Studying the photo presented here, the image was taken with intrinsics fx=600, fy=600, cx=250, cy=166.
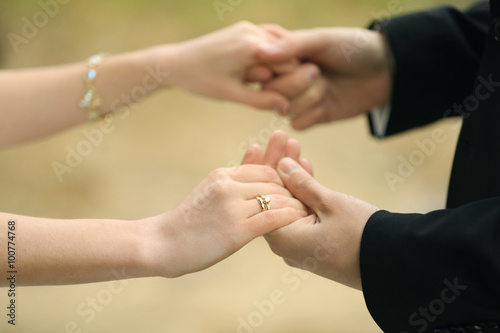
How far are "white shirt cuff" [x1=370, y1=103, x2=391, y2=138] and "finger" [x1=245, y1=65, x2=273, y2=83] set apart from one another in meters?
0.26

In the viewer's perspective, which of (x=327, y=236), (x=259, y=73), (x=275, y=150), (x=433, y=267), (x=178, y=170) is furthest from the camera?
(x=178, y=170)

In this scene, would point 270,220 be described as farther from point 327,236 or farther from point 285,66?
point 285,66

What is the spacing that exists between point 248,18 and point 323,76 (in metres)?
2.01

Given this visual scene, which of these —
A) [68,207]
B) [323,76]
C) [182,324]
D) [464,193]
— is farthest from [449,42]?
[68,207]

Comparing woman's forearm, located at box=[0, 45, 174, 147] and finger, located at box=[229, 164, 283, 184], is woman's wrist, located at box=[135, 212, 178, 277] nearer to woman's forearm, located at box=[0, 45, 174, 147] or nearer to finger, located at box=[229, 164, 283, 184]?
finger, located at box=[229, 164, 283, 184]

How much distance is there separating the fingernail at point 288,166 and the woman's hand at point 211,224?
0.08m

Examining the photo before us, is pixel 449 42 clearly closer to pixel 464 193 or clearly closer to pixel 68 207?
pixel 464 193

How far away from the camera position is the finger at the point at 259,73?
1.33m

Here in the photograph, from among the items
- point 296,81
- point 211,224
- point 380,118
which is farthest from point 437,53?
point 211,224

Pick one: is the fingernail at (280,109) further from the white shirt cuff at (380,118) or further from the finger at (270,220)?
the finger at (270,220)

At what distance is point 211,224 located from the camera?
2.89 ft

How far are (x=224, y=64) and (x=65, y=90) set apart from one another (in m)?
0.34

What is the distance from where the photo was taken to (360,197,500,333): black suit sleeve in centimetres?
74

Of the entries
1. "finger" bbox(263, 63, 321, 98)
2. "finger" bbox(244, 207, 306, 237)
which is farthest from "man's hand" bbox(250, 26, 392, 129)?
"finger" bbox(244, 207, 306, 237)
